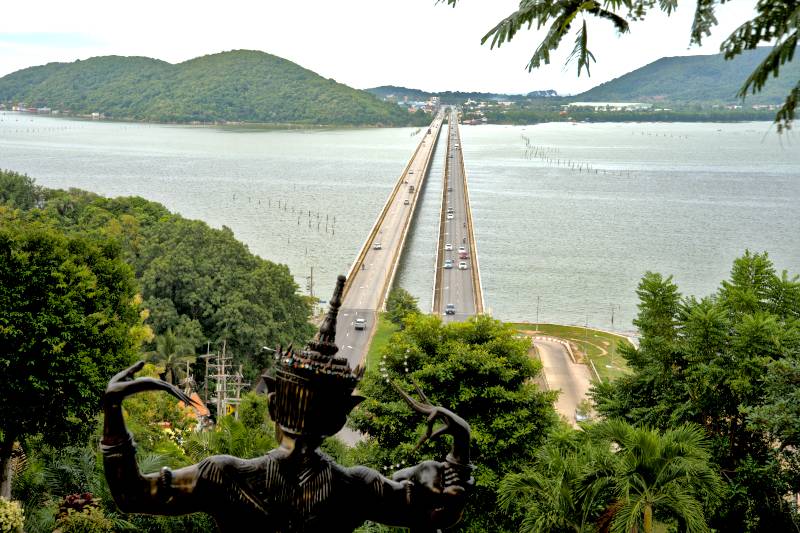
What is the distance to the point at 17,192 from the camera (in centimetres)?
4906

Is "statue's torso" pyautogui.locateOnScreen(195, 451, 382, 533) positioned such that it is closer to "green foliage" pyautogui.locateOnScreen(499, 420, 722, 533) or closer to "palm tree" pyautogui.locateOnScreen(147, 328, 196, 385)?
"green foliage" pyautogui.locateOnScreen(499, 420, 722, 533)

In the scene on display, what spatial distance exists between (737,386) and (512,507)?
477 centimetres

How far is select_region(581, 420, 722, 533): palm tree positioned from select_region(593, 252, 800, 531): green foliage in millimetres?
3446

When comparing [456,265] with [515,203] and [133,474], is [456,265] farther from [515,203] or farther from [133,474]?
[133,474]

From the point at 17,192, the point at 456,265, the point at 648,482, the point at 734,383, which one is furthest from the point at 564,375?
the point at 17,192

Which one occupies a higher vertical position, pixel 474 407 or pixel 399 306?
pixel 474 407

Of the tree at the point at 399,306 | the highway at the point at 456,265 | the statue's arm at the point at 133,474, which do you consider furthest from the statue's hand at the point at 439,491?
the tree at the point at 399,306

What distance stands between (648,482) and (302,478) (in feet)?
26.5

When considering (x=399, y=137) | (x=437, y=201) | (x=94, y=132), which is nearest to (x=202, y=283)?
(x=437, y=201)

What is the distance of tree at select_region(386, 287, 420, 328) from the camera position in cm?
3794

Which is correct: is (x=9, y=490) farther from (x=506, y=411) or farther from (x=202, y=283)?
(x=202, y=283)

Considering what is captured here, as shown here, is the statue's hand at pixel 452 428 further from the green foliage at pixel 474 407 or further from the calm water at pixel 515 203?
the calm water at pixel 515 203

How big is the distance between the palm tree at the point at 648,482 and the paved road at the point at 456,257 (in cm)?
2660

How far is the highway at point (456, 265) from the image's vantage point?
4299 centimetres
